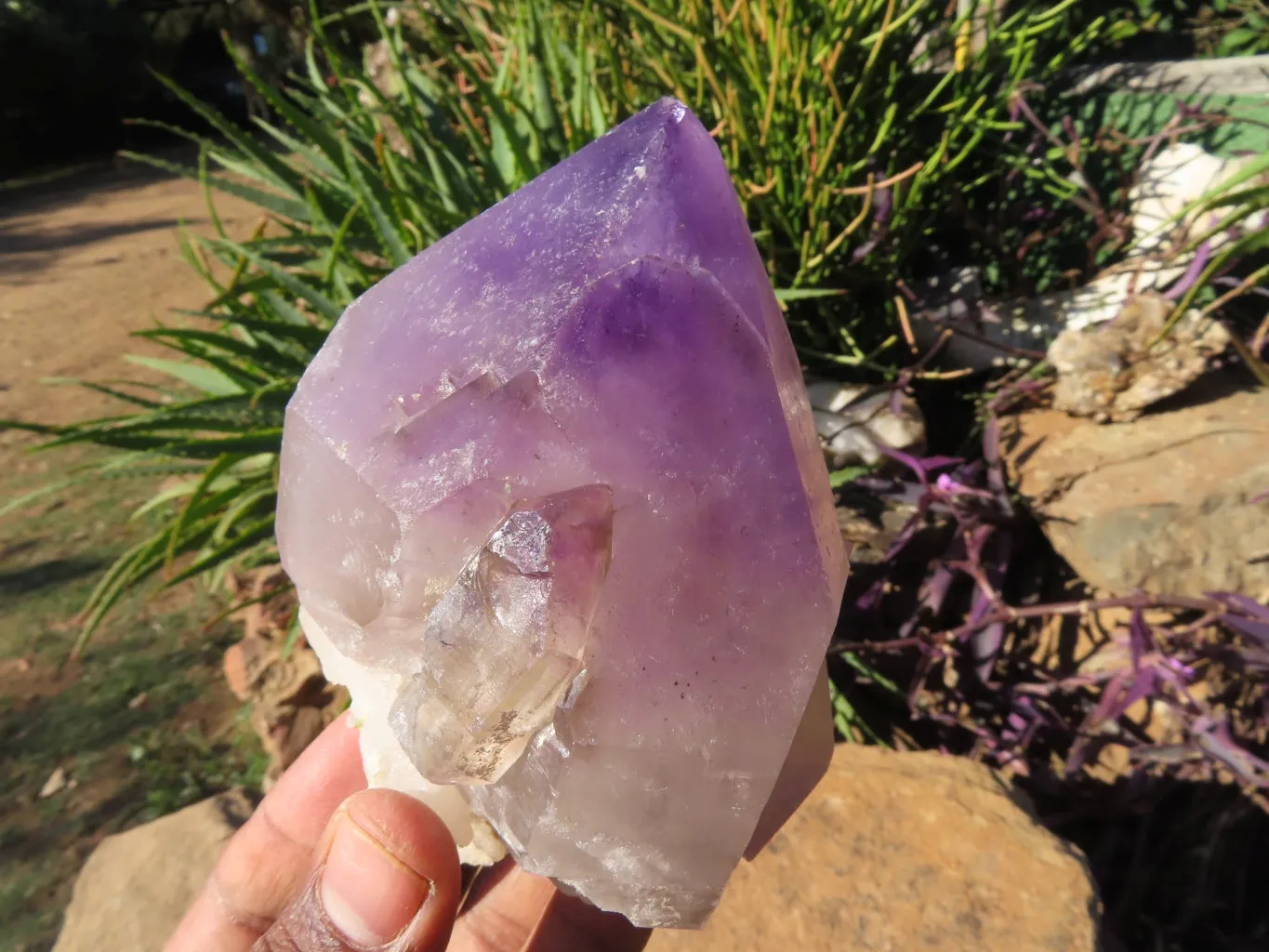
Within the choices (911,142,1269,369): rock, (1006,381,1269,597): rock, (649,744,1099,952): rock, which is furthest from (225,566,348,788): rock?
(911,142,1269,369): rock

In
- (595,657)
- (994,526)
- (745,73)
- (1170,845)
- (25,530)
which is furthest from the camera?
(25,530)

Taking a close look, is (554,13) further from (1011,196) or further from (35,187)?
(35,187)

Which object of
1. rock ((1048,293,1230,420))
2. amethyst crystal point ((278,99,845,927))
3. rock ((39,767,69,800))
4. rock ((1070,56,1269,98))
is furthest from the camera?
rock ((1070,56,1269,98))

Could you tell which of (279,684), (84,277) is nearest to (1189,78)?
(279,684)

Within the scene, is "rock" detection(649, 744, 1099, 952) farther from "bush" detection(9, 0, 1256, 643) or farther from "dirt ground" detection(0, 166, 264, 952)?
"dirt ground" detection(0, 166, 264, 952)

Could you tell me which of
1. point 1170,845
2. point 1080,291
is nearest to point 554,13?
point 1080,291

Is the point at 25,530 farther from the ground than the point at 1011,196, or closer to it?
closer to it

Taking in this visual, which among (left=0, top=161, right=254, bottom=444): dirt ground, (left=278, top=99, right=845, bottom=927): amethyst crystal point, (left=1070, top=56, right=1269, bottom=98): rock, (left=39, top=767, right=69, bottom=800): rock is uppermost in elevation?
(left=278, top=99, right=845, bottom=927): amethyst crystal point

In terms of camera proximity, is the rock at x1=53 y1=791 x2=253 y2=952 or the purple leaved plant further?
the rock at x1=53 y1=791 x2=253 y2=952
